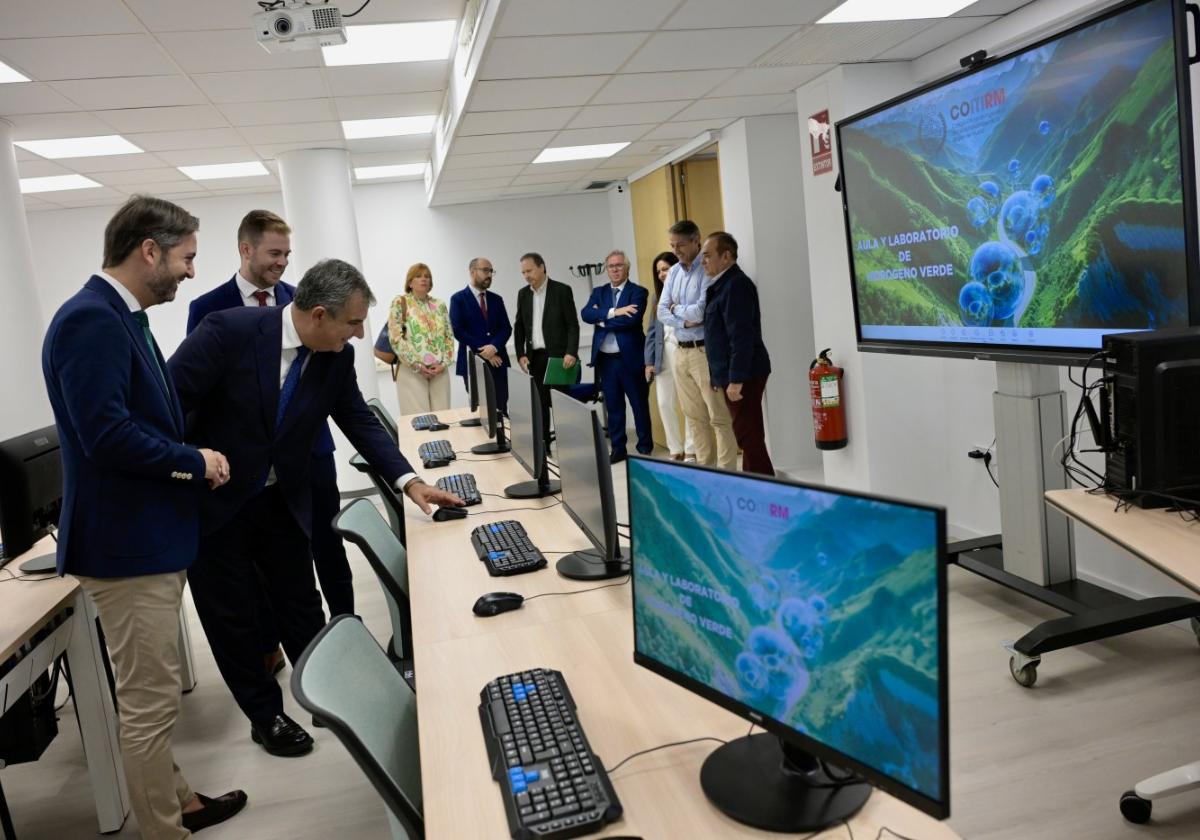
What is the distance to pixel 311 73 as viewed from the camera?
14.6 ft

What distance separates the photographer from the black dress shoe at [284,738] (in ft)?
9.84

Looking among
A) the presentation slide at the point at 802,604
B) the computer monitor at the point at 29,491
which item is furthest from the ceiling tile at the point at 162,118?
the presentation slide at the point at 802,604

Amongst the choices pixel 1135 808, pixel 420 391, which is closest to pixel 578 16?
pixel 1135 808

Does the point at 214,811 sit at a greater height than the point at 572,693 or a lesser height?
lesser

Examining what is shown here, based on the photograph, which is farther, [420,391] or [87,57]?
[420,391]

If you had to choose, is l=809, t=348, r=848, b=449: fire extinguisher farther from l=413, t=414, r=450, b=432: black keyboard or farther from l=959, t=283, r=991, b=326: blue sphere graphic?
l=413, t=414, r=450, b=432: black keyboard

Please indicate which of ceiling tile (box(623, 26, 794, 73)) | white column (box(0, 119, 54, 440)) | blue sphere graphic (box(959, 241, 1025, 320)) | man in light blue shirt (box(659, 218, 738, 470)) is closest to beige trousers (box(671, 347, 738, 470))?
man in light blue shirt (box(659, 218, 738, 470))

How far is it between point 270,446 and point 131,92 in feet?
9.24

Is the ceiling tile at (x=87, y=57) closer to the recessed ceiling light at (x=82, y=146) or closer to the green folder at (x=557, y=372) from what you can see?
the recessed ceiling light at (x=82, y=146)

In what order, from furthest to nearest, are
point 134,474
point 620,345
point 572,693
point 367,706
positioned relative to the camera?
point 620,345
point 134,474
point 572,693
point 367,706

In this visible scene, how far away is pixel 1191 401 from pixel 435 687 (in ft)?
6.39

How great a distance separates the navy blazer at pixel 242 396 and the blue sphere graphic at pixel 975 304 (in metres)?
2.30

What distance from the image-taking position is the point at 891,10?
12.2 feet

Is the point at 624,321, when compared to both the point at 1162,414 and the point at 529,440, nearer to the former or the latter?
the point at 529,440
